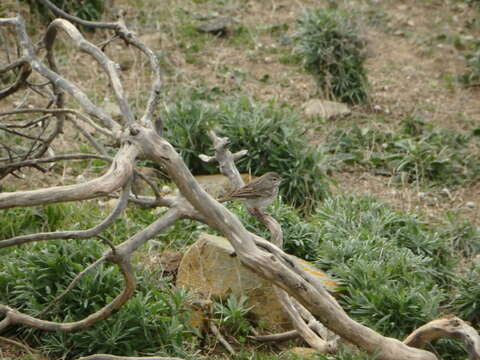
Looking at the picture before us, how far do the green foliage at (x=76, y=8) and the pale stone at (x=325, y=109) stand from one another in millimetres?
3367

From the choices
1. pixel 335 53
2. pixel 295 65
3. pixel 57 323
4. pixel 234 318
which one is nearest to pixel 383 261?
pixel 234 318

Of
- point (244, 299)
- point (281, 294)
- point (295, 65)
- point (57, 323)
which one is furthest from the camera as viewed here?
point (295, 65)

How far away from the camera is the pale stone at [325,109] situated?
365 inches

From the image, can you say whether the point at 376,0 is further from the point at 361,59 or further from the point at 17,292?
the point at 17,292

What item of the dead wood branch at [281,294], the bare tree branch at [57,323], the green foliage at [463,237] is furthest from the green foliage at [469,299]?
the bare tree branch at [57,323]

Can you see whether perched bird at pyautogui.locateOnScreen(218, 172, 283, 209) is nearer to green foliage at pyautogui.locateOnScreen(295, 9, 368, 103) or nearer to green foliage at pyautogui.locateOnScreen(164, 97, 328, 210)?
green foliage at pyautogui.locateOnScreen(164, 97, 328, 210)

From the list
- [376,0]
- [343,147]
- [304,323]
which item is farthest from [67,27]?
[376,0]

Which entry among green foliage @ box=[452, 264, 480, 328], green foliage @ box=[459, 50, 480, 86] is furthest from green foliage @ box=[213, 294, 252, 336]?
green foliage @ box=[459, 50, 480, 86]

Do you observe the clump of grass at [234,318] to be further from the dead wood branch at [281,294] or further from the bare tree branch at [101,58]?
the bare tree branch at [101,58]

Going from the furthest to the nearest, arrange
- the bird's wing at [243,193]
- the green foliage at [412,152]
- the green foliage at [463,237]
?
the green foliage at [412,152], the green foliage at [463,237], the bird's wing at [243,193]

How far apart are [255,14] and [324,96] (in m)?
2.99

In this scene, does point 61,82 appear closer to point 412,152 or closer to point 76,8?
point 412,152

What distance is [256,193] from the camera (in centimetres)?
526

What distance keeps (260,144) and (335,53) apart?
2631mm
